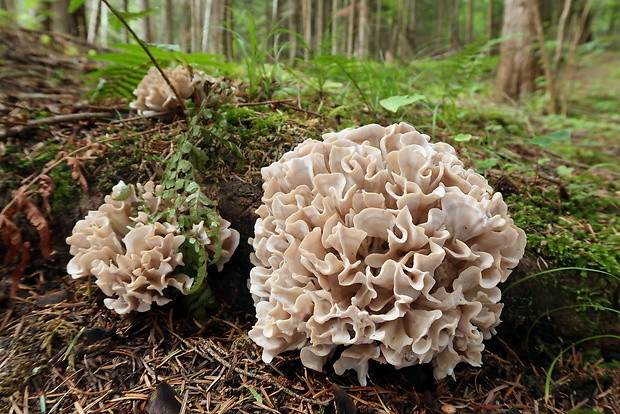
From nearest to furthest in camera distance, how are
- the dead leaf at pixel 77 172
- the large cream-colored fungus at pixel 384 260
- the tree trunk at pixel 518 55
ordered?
the large cream-colored fungus at pixel 384 260, the dead leaf at pixel 77 172, the tree trunk at pixel 518 55

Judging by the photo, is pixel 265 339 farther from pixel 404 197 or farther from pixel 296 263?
pixel 404 197

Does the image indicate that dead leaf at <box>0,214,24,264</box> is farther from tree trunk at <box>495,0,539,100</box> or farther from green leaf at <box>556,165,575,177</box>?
tree trunk at <box>495,0,539,100</box>

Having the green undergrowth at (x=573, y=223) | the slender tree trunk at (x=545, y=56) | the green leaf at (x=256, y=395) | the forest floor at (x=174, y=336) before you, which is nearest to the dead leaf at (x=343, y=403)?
the forest floor at (x=174, y=336)

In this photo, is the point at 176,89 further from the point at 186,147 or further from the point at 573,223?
the point at 573,223

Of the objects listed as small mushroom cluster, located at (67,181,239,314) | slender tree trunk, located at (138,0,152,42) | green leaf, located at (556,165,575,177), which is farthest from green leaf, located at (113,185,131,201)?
slender tree trunk, located at (138,0,152,42)

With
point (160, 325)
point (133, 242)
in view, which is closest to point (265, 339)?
point (160, 325)

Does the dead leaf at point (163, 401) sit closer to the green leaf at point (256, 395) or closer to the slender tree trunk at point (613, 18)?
the green leaf at point (256, 395)
